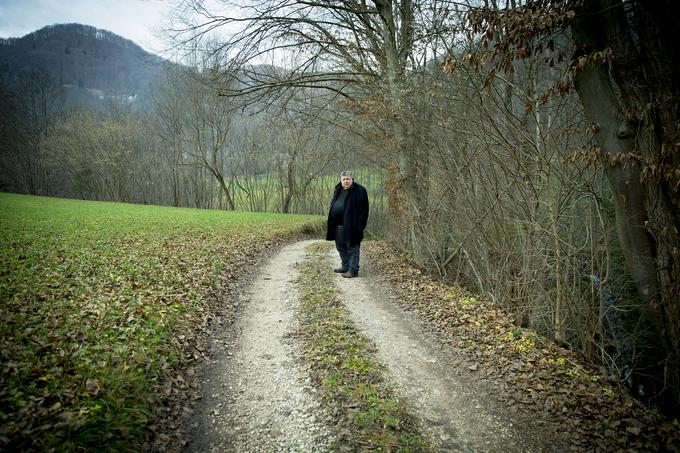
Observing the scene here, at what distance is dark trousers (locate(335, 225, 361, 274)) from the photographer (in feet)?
28.8

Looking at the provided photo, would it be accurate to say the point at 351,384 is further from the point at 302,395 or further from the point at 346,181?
the point at 346,181

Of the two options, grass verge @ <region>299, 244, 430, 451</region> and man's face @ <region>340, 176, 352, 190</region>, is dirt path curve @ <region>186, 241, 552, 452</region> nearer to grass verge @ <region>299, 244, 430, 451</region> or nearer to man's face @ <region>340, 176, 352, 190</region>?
grass verge @ <region>299, 244, 430, 451</region>

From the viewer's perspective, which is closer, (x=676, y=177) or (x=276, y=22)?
(x=676, y=177)

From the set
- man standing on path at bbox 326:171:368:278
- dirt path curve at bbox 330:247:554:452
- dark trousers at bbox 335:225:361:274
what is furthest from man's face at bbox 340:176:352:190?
dirt path curve at bbox 330:247:554:452

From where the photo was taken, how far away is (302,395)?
4.12 metres

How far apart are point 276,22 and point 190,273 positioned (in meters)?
6.88

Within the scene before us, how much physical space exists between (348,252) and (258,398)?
5170 millimetres

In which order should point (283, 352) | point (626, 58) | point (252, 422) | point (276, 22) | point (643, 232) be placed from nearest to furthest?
1. point (252, 422)
2. point (626, 58)
3. point (643, 232)
4. point (283, 352)
5. point (276, 22)

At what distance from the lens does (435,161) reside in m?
8.38

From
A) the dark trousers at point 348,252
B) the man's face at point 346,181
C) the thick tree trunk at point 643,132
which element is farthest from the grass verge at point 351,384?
the thick tree trunk at point 643,132

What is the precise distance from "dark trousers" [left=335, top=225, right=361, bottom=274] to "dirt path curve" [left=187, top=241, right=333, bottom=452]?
9.26ft

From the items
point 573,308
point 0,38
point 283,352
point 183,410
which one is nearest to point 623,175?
point 573,308

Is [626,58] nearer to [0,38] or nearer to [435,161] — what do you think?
[435,161]

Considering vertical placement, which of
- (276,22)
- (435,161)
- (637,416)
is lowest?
(637,416)
